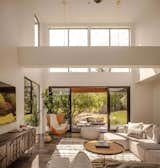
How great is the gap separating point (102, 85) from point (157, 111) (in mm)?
2584

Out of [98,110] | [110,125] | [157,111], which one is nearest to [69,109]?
[98,110]

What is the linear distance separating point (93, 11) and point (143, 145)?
5.55m

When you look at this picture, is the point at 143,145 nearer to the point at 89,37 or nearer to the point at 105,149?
the point at 105,149

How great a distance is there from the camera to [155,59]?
596 cm

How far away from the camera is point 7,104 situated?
188 inches

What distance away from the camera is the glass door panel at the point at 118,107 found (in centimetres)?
974

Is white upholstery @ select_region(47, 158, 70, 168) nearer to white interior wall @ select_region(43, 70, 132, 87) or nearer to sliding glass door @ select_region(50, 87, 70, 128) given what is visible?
white interior wall @ select_region(43, 70, 132, 87)

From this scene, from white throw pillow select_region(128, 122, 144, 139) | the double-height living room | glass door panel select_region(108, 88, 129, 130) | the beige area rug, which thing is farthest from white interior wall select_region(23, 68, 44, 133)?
white throw pillow select_region(128, 122, 144, 139)

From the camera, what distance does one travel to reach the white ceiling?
7.42m

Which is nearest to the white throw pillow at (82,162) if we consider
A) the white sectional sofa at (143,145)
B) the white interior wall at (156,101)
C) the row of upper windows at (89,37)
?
the white sectional sofa at (143,145)

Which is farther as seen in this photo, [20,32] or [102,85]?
[102,85]

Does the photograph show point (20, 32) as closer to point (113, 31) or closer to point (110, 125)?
point (113, 31)

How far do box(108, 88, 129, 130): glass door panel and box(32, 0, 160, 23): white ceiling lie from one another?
3.22 metres

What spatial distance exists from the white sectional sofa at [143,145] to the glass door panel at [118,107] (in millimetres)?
2358
